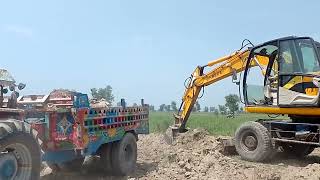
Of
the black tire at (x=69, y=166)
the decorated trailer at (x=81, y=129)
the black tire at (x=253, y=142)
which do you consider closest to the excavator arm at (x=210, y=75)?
the black tire at (x=253, y=142)

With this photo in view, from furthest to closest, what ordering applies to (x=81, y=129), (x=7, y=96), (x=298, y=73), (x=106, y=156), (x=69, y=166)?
1. (x=298, y=73)
2. (x=69, y=166)
3. (x=106, y=156)
4. (x=81, y=129)
5. (x=7, y=96)

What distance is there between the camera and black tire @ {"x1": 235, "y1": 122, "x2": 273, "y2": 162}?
1054 centimetres

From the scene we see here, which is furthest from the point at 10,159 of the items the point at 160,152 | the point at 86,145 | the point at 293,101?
the point at 160,152

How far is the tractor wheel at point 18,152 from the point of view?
19.4ft

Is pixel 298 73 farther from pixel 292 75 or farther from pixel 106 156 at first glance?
pixel 106 156

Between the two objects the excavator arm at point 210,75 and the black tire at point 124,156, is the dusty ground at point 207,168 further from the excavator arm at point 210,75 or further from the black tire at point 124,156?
the excavator arm at point 210,75

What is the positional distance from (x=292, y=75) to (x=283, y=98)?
58 centimetres

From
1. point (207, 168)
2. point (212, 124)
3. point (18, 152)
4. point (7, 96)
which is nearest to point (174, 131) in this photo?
point (207, 168)

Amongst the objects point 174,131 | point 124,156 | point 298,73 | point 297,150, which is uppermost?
point 298,73

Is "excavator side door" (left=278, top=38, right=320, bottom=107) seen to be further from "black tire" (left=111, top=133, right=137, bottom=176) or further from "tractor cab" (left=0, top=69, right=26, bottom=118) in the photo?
"tractor cab" (left=0, top=69, right=26, bottom=118)

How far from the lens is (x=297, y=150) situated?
1125 centimetres

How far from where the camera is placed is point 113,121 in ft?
30.5

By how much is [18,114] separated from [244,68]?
22.9 feet

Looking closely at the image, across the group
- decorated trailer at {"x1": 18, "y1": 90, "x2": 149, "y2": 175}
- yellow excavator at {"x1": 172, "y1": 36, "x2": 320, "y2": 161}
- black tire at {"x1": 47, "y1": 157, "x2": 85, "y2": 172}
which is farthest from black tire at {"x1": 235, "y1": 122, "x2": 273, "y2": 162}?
black tire at {"x1": 47, "y1": 157, "x2": 85, "y2": 172}
